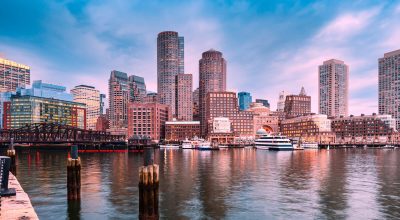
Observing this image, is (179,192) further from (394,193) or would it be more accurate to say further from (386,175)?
(386,175)

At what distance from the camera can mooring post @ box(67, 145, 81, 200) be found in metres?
44.0

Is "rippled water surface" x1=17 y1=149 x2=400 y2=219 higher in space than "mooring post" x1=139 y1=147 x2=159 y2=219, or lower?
lower

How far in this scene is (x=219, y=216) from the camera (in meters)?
39.8

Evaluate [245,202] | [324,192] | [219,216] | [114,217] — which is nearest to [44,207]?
[114,217]

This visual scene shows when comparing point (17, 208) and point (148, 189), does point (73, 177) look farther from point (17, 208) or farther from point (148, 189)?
point (17, 208)

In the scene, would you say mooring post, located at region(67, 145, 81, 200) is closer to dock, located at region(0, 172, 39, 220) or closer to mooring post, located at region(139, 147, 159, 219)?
dock, located at region(0, 172, 39, 220)

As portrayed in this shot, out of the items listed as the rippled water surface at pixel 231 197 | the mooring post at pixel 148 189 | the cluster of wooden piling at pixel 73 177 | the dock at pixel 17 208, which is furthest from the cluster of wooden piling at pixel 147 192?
the cluster of wooden piling at pixel 73 177

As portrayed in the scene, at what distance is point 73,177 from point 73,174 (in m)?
0.68

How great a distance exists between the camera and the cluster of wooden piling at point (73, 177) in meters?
44.0

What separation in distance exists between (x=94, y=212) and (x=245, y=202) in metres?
19.2

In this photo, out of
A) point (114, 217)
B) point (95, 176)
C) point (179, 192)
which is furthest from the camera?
point (95, 176)

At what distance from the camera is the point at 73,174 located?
44.0 meters

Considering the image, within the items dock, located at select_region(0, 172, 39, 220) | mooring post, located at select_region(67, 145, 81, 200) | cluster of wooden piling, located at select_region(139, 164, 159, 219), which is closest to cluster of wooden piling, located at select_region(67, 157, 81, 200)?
mooring post, located at select_region(67, 145, 81, 200)

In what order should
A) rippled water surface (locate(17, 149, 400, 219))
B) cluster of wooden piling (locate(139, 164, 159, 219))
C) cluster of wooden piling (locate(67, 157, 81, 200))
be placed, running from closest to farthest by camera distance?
cluster of wooden piling (locate(139, 164, 159, 219)), rippled water surface (locate(17, 149, 400, 219)), cluster of wooden piling (locate(67, 157, 81, 200))
